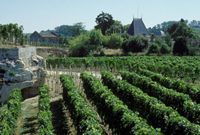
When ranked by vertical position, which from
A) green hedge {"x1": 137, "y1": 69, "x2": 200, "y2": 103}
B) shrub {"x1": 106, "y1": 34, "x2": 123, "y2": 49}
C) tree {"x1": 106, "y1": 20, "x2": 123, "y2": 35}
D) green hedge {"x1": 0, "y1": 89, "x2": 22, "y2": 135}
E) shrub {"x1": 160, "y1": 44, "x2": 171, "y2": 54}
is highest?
tree {"x1": 106, "y1": 20, "x2": 123, "y2": 35}

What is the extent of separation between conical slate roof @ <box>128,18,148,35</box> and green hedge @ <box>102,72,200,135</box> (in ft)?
241

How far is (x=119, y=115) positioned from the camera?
74.0 feet

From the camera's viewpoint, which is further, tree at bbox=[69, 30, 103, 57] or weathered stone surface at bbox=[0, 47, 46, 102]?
tree at bbox=[69, 30, 103, 57]

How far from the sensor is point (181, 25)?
328 feet

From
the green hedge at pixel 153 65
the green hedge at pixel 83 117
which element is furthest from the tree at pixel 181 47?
the green hedge at pixel 83 117

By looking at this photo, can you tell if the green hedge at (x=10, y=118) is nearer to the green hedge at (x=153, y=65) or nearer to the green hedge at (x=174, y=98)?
the green hedge at (x=174, y=98)

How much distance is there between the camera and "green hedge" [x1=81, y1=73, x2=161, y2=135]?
1883cm

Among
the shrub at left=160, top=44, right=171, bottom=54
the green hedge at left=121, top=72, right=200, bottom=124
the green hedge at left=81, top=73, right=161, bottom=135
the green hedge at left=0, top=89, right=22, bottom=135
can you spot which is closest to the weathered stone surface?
the green hedge at left=0, top=89, right=22, bottom=135

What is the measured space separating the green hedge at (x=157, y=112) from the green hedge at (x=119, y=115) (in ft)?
2.99

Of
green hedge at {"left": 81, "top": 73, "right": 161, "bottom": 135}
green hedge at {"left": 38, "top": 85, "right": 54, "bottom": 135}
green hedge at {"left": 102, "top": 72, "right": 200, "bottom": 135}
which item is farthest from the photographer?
green hedge at {"left": 38, "top": 85, "right": 54, "bottom": 135}

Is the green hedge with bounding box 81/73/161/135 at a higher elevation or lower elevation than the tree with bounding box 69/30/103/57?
lower

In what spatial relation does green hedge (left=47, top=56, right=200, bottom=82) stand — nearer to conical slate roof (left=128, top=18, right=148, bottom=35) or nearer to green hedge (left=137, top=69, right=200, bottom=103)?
green hedge (left=137, top=69, right=200, bottom=103)

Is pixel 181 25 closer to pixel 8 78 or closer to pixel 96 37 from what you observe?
pixel 96 37

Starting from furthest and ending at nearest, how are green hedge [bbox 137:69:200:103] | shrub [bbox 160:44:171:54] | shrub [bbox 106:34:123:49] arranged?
shrub [bbox 106:34:123:49], shrub [bbox 160:44:171:54], green hedge [bbox 137:69:200:103]
